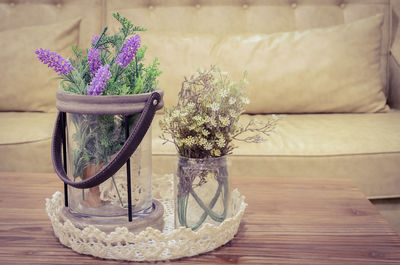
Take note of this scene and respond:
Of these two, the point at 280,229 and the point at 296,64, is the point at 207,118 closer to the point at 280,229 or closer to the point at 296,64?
the point at 280,229

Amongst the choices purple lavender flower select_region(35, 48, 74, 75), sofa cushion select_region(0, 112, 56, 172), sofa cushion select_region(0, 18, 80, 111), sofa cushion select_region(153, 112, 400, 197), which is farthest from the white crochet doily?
sofa cushion select_region(0, 18, 80, 111)

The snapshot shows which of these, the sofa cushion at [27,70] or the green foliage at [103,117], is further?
the sofa cushion at [27,70]

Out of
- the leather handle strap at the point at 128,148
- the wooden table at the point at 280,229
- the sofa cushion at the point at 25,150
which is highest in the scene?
the leather handle strap at the point at 128,148

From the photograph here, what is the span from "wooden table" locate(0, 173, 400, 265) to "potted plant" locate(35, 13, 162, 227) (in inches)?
4.0

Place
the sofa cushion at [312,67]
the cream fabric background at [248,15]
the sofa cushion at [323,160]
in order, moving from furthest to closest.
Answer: the cream fabric background at [248,15]
the sofa cushion at [312,67]
the sofa cushion at [323,160]

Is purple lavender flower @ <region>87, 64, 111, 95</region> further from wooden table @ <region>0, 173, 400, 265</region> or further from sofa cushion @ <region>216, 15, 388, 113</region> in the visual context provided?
sofa cushion @ <region>216, 15, 388, 113</region>

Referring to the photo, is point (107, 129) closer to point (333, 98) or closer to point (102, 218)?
point (102, 218)

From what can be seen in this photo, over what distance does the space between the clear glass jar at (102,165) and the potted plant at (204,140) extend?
6 cm

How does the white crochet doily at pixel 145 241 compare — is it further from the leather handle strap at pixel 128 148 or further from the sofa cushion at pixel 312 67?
the sofa cushion at pixel 312 67

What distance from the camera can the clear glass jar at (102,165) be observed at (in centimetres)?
73

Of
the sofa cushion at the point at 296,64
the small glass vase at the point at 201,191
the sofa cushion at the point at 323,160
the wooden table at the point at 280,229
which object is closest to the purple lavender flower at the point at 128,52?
the small glass vase at the point at 201,191

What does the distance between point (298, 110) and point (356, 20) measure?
497 millimetres

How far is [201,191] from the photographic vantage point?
746mm

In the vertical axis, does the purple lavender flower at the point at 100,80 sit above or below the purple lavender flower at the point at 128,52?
below
